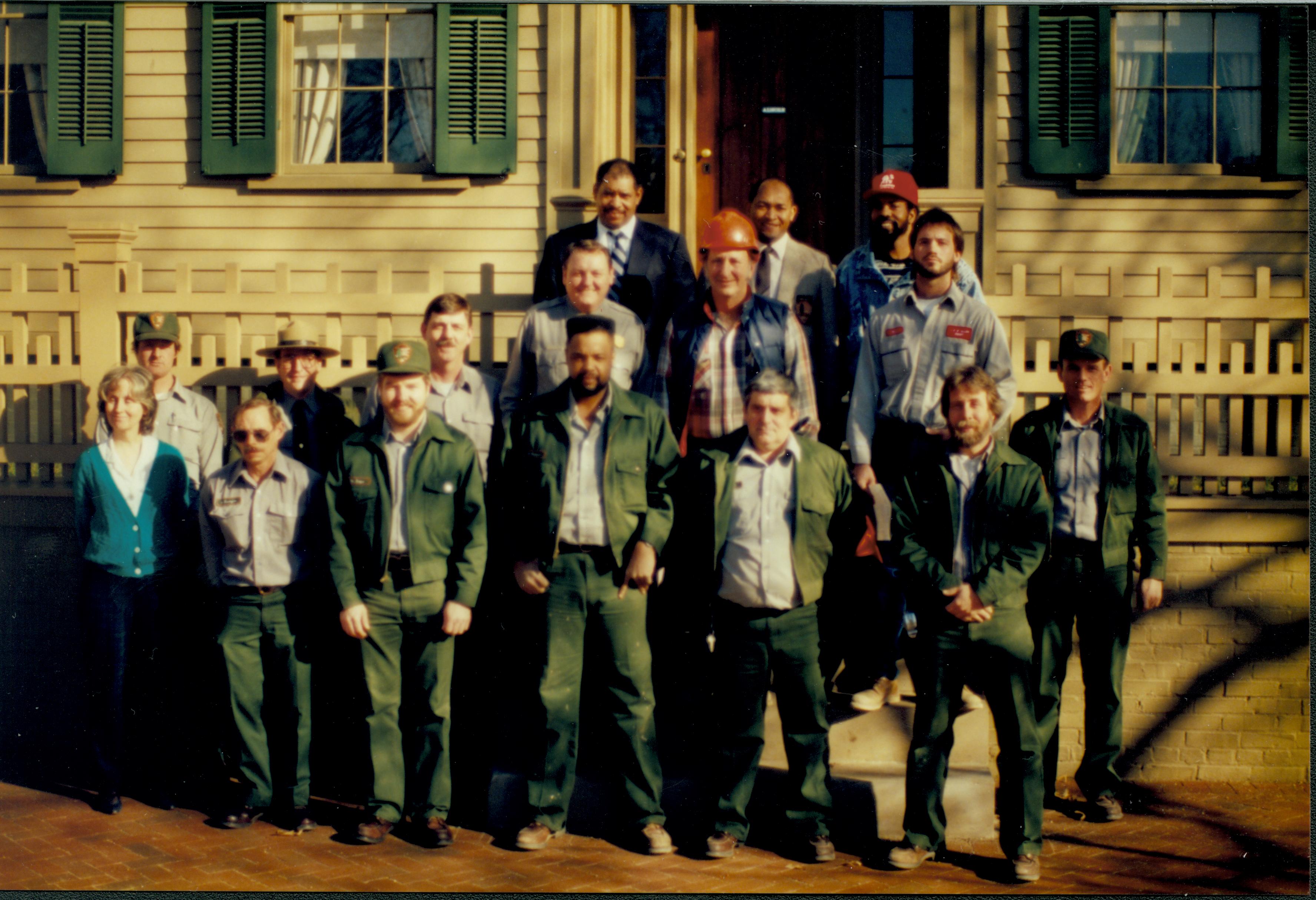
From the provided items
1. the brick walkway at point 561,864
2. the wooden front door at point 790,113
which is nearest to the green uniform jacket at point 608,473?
the brick walkway at point 561,864

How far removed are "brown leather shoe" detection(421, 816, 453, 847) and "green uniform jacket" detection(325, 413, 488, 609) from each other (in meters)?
0.88

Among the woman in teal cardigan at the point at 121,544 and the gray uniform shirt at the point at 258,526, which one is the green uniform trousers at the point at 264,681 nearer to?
the gray uniform shirt at the point at 258,526

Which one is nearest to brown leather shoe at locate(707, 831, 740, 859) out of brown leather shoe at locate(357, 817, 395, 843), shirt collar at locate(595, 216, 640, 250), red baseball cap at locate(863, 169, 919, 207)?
brown leather shoe at locate(357, 817, 395, 843)

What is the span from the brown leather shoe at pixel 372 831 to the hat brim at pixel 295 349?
212 cm

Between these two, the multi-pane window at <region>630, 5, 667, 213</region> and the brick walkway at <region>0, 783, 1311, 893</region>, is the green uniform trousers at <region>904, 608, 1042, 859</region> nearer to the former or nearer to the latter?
the brick walkway at <region>0, 783, 1311, 893</region>

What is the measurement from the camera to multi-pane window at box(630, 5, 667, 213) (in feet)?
26.8

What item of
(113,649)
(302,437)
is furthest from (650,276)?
(113,649)

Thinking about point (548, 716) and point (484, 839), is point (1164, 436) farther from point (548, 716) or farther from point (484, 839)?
point (484, 839)

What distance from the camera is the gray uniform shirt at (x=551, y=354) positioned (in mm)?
5223

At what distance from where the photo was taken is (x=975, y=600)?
14.8 feet

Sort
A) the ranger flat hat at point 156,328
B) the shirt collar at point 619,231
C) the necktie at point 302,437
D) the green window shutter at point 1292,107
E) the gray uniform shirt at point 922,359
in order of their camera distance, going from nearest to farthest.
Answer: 1. the gray uniform shirt at point 922,359
2. the necktie at point 302,437
3. the ranger flat hat at point 156,328
4. the shirt collar at point 619,231
5. the green window shutter at point 1292,107

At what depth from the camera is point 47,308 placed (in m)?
6.27

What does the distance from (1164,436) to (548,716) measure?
3.36 metres

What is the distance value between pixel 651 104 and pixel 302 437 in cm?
393
